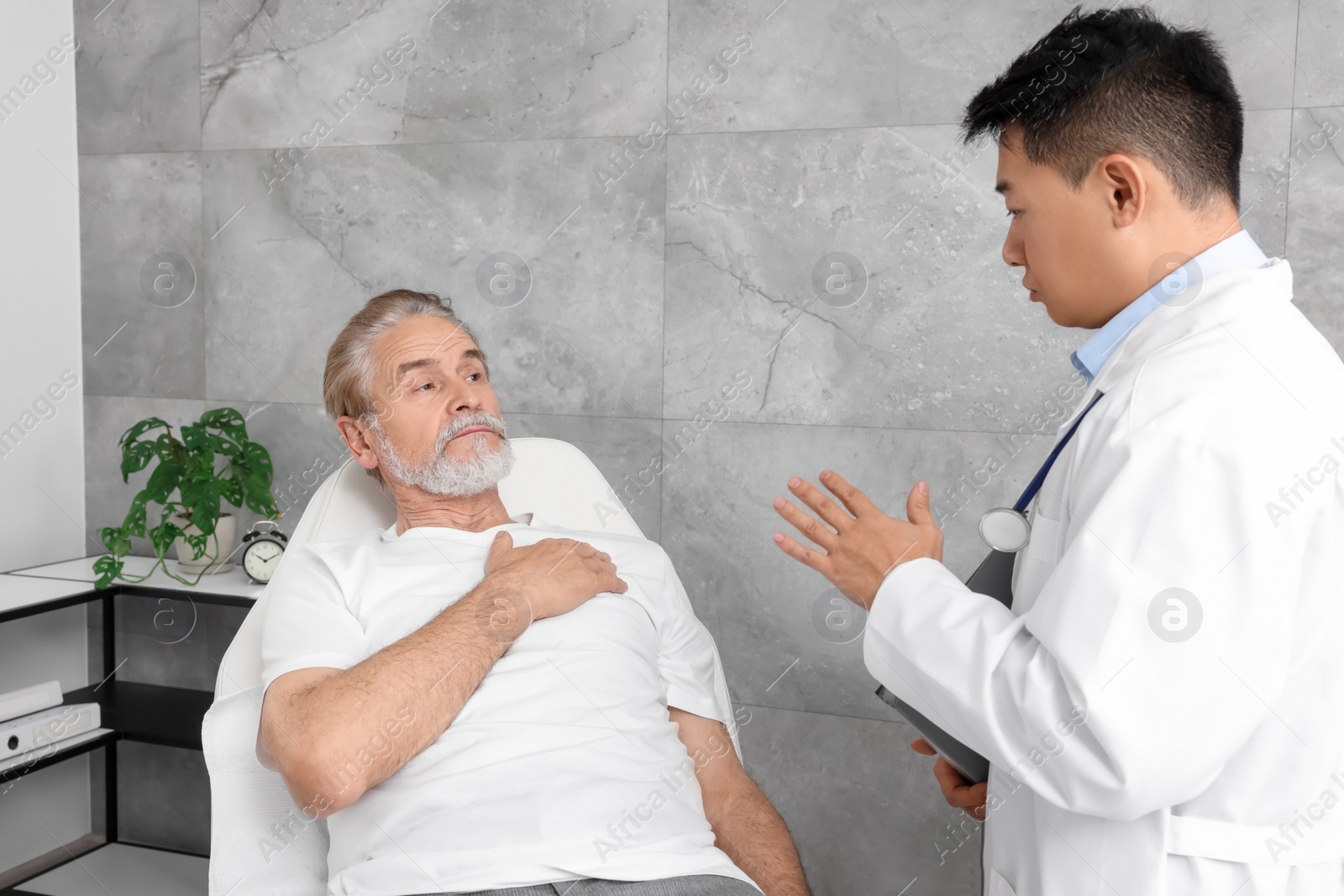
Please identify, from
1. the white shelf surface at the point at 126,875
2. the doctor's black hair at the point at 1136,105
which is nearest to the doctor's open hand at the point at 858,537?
the doctor's black hair at the point at 1136,105

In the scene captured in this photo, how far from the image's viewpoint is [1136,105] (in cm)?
108

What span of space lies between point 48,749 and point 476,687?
1.52 m

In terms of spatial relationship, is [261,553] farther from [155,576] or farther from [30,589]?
[30,589]

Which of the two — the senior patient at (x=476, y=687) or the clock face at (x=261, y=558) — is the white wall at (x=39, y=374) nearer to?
the clock face at (x=261, y=558)

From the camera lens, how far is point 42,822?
2756 mm

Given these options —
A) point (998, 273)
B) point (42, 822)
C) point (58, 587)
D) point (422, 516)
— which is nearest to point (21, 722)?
point (58, 587)

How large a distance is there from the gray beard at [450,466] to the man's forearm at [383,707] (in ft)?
0.99

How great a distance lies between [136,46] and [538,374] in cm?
142

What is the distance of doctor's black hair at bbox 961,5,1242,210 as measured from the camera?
3.50 ft

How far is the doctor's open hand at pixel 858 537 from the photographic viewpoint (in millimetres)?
1127

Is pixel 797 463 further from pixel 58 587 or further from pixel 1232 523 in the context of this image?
pixel 58 587

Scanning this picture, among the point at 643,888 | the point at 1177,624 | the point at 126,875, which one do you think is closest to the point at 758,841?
the point at 643,888

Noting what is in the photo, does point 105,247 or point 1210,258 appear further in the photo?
point 105,247

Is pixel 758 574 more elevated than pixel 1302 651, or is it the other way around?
pixel 1302 651
